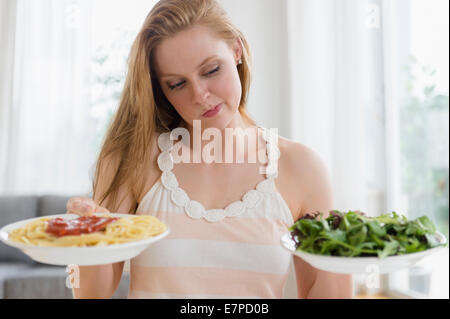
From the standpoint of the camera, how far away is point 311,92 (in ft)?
10.3

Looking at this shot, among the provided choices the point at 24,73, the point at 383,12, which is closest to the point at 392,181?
the point at 383,12

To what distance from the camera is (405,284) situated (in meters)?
2.93

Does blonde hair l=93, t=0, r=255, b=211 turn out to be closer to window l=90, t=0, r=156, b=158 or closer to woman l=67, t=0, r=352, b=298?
woman l=67, t=0, r=352, b=298

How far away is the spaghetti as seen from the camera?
1.96ft

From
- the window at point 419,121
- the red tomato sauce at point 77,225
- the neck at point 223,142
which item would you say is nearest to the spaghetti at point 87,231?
the red tomato sauce at point 77,225

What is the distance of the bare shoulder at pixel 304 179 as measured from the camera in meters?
0.88

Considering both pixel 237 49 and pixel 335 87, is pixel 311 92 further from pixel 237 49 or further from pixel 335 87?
pixel 237 49

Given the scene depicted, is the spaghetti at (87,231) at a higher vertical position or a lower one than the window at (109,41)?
lower

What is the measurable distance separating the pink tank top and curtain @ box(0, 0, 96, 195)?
8.28 feet

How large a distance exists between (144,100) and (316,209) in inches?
15.4

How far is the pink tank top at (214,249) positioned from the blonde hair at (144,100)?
0.07 meters

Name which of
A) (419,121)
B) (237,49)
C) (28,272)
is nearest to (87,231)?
(237,49)

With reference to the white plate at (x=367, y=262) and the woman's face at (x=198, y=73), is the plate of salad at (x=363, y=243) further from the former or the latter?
the woman's face at (x=198, y=73)

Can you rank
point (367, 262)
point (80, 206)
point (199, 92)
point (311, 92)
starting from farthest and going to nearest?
point (311, 92), point (199, 92), point (80, 206), point (367, 262)
